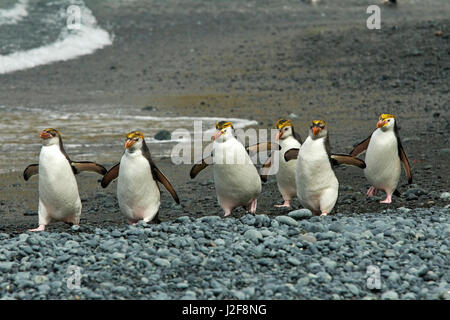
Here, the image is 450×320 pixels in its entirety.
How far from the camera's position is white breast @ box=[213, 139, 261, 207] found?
7781 millimetres

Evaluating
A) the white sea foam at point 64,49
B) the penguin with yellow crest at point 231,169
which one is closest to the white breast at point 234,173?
the penguin with yellow crest at point 231,169

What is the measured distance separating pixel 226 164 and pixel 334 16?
55.3ft

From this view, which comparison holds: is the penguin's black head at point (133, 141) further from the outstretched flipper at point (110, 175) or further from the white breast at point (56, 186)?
the white breast at point (56, 186)

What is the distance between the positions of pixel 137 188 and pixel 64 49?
14348 millimetres

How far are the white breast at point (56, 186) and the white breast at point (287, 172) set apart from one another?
1999mm

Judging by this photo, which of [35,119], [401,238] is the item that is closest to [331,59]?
[35,119]

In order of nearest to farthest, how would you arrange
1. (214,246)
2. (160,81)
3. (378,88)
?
(214,246), (378,88), (160,81)

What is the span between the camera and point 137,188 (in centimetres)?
749

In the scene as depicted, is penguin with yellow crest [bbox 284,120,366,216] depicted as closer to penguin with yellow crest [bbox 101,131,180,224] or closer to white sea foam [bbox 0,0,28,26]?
penguin with yellow crest [bbox 101,131,180,224]

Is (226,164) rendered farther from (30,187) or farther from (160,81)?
(160,81)

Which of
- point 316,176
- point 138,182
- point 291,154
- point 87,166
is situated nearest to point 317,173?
point 316,176

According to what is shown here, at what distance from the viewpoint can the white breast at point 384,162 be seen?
27.5 ft

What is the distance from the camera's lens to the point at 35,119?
1374 centimetres
